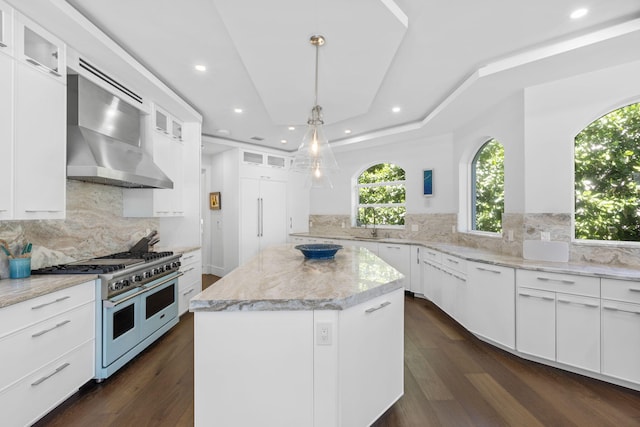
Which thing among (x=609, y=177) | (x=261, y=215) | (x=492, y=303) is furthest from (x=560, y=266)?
A: (x=261, y=215)

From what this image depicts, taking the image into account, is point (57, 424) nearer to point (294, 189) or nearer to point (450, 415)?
Answer: point (450, 415)

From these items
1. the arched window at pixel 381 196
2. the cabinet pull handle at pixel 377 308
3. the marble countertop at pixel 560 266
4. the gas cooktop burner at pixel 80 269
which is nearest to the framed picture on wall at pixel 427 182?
the arched window at pixel 381 196

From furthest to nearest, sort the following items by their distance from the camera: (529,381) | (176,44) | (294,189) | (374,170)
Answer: (294,189), (374,170), (176,44), (529,381)

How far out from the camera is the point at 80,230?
2.71 meters

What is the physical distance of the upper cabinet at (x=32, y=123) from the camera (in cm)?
177

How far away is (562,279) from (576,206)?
3.03ft

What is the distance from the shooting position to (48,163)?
2.03 metres

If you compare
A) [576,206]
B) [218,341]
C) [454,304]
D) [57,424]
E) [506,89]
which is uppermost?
[506,89]

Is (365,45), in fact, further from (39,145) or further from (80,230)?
(80,230)

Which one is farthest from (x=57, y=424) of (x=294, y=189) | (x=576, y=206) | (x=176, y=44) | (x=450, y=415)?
(x=294, y=189)

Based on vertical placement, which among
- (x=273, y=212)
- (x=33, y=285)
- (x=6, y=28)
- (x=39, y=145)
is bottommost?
(x=33, y=285)

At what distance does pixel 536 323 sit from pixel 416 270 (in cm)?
195

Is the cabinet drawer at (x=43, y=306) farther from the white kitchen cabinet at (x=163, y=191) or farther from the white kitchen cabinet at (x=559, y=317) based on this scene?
the white kitchen cabinet at (x=559, y=317)

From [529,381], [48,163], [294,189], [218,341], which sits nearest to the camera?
[218,341]
